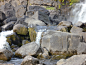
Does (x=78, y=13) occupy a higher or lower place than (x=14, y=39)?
higher

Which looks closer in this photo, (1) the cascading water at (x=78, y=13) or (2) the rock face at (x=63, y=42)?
(2) the rock face at (x=63, y=42)

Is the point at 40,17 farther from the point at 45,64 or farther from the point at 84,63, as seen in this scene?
the point at 84,63

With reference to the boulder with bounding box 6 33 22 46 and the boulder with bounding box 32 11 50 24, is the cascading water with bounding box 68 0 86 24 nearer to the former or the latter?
the boulder with bounding box 32 11 50 24

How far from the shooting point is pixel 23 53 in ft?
20.8

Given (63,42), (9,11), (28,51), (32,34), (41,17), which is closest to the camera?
(28,51)

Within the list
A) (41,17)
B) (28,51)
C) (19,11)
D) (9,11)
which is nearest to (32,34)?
(28,51)

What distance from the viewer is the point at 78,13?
19875 mm

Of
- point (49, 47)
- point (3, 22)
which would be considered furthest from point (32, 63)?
point (3, 22)

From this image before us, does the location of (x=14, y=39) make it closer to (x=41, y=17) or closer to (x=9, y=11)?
(x=41, y=17)

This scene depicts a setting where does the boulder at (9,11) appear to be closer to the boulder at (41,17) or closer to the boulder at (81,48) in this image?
the boulder at (41,17)

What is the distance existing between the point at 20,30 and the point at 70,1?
16747 mm

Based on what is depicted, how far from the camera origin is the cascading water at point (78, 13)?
18.9 meters

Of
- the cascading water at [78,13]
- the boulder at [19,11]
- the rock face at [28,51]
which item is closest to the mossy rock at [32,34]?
the rock face at [28,51]

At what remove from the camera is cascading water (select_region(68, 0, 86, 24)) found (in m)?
18.9
